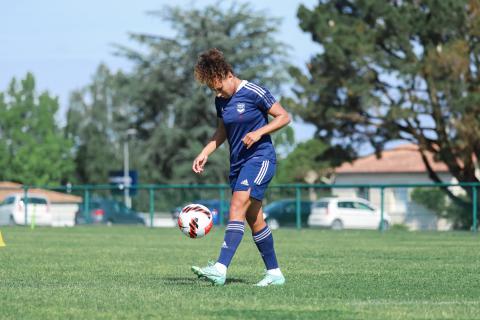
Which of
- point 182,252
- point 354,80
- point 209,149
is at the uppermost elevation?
point 354,80

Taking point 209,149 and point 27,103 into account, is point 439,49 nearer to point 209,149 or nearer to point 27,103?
point 209,149

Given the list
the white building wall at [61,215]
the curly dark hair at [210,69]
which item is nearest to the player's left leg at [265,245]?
the curly dark hair at [210,69]

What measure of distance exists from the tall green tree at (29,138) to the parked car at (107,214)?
137 ft

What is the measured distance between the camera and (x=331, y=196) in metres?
41.6

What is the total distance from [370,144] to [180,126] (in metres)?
26.2

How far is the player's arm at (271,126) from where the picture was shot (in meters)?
10.0

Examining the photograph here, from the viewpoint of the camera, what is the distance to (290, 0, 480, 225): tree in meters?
43.5

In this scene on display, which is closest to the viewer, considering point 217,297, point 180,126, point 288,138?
point 217,297

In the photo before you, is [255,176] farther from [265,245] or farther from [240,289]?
[240,289]

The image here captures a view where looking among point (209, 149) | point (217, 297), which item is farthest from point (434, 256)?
point (217, 297)

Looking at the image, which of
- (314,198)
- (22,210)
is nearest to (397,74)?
(314,198)

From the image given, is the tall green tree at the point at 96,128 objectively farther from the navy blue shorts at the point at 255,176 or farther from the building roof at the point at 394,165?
the navy blue shorts at the point at 255,176

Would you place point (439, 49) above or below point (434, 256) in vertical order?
above

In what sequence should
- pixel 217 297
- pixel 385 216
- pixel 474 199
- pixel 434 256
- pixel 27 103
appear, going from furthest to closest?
pixel 27 103 → pixel 385 216 → pixel 474 199 → pixel 434 256 → pixel 217 297
